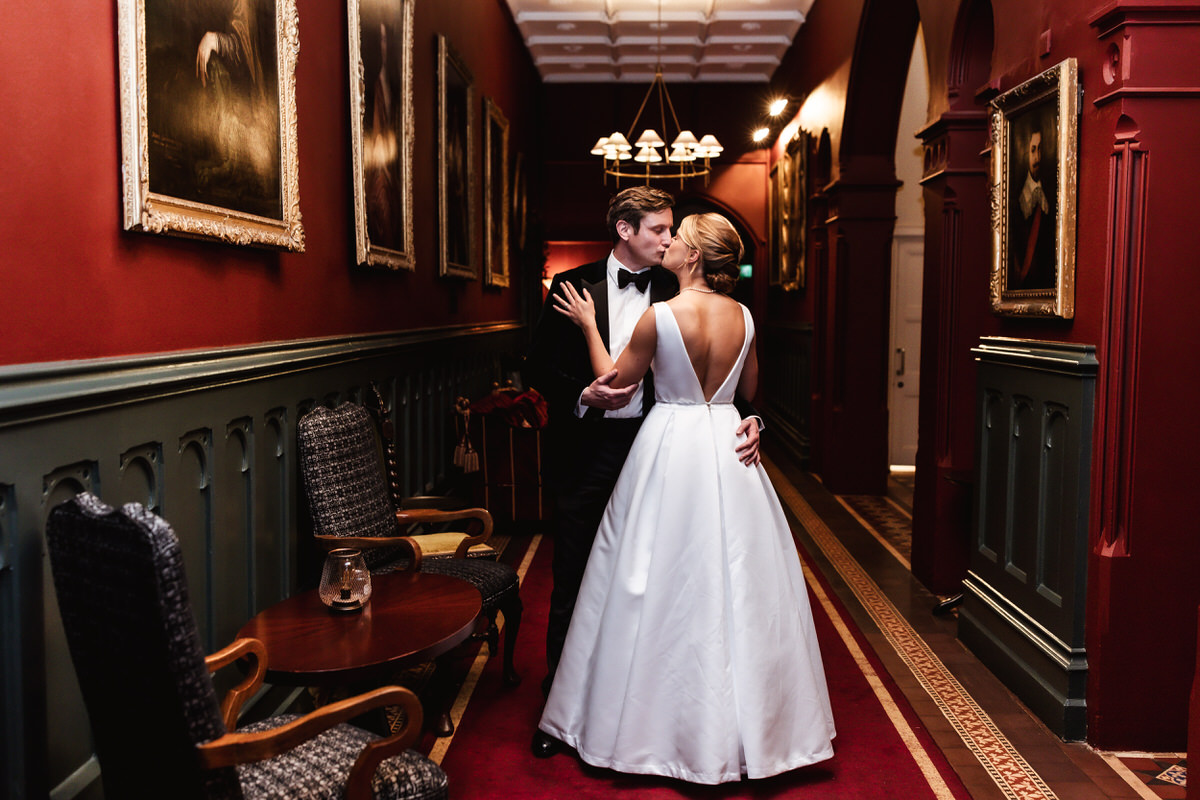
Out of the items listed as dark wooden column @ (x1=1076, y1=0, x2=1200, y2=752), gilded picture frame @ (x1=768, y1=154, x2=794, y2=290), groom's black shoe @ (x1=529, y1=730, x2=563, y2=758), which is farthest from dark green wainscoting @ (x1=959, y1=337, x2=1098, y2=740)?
gilded picture frame @ (x1=768, y1=154, x2=794, y2=290)

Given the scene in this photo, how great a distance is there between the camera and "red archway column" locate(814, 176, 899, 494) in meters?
7.63

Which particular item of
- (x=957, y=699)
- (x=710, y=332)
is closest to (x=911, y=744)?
(x=957, y=699)

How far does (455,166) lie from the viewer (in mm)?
6234

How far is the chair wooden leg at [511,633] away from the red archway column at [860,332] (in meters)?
4.70

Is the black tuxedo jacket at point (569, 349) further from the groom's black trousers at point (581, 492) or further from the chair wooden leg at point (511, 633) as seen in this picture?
the chair wooden leg at point (511, 633)

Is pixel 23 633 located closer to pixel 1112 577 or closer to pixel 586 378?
pixel 586 378

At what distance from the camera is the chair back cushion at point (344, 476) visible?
324cm

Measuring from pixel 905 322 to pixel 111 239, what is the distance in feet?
24.4

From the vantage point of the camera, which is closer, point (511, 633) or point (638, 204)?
point (638, 204)

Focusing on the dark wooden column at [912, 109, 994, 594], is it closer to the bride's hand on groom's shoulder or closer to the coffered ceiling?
the bride's hand on groom's shoulder

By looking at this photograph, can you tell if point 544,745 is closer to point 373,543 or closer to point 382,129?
point 373,543

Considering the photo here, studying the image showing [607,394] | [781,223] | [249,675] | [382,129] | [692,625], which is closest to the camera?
[249,675]

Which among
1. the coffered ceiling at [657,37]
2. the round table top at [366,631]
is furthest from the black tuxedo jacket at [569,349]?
the coffered ceiling at [657,37]

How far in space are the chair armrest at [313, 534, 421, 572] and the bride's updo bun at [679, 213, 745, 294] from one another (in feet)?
4.41
